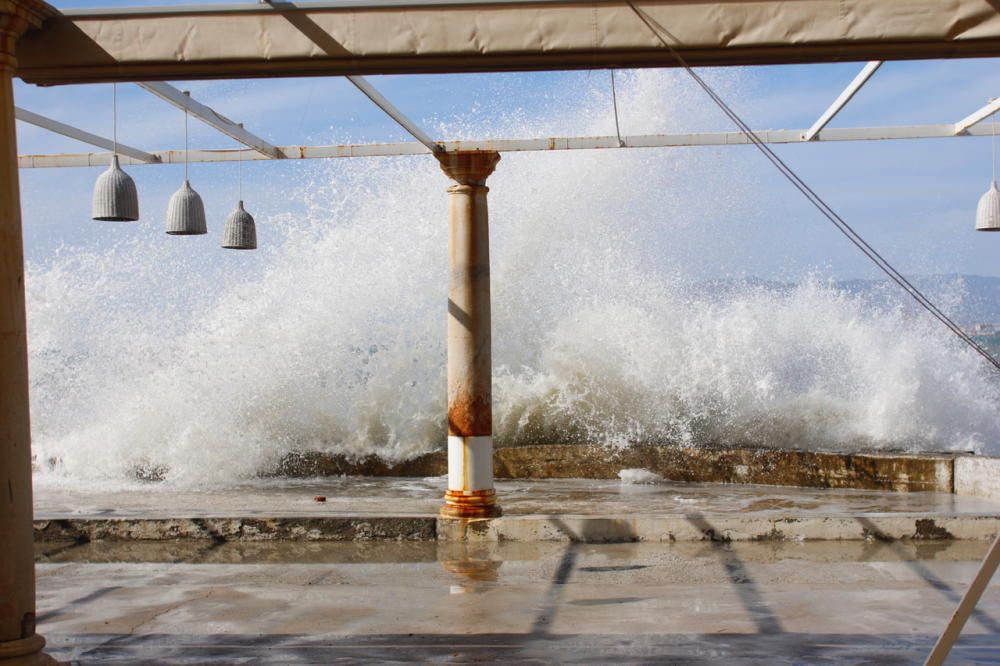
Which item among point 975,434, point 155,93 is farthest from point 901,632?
point 975,434

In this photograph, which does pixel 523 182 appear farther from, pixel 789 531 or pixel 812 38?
pixel 812 38

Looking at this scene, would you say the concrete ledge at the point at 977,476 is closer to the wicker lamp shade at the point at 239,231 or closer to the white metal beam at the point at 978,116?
the white metal beam at the point at 978,116

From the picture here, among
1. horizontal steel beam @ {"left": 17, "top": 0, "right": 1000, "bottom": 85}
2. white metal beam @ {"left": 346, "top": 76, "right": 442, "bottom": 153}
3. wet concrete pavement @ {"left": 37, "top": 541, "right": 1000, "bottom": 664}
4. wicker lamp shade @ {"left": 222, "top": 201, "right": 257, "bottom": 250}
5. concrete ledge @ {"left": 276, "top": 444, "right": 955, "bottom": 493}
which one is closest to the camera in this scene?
horizontal steel beam @ {"left": 17, "top": 0, "right": 1000, "bottom": 85}

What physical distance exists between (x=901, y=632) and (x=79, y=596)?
15.0 feet

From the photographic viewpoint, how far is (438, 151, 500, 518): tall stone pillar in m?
8.81

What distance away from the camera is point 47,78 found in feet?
16.7

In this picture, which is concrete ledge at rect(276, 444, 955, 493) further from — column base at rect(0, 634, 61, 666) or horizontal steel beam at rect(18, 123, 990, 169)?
column base at rect(0, 634, 61, 666)

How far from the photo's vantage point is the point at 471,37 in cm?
494

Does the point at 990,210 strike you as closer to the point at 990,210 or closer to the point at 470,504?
the point at 990,210

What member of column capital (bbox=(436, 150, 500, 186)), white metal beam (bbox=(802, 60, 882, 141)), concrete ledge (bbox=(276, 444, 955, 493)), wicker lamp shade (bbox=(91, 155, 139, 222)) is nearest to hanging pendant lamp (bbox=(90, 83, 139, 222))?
wicker lamp shade (bbox=(91, 155, 139, 222))

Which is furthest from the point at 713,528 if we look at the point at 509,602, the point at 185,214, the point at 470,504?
the point at 185,214

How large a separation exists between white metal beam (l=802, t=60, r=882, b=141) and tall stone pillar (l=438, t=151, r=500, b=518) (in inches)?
95.8

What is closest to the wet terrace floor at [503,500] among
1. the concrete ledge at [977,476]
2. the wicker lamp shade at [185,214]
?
the concrete ledge at [977,476]

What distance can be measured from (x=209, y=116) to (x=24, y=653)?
4.33 m
